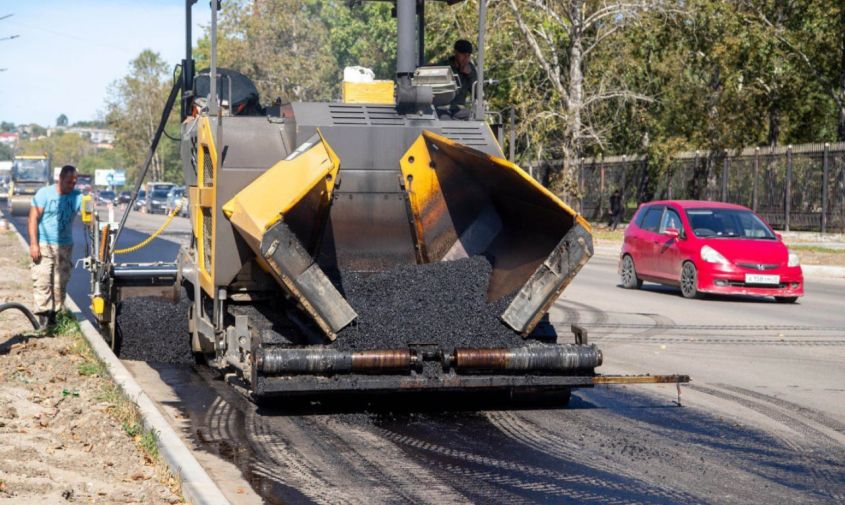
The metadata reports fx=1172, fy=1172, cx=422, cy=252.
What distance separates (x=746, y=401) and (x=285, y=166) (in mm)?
4096

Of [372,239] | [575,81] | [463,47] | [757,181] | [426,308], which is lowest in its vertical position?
[757,181]

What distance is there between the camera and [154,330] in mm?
11766

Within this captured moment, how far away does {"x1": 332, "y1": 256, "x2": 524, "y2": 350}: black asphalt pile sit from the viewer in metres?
8.38

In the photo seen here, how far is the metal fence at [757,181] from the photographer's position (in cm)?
3378

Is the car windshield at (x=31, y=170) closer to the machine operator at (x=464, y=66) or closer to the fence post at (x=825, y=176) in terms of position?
the fence post at (x=825, y=176)

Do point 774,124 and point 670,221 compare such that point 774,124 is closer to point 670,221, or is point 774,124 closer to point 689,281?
point 670,221

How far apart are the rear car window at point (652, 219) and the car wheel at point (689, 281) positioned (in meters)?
1.34

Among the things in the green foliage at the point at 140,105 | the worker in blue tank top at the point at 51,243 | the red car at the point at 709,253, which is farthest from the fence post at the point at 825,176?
the green foliage at the point at 140,105

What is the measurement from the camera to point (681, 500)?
618cm

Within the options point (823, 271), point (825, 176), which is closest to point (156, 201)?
point (825, 176)

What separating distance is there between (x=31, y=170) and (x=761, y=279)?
53.6 m

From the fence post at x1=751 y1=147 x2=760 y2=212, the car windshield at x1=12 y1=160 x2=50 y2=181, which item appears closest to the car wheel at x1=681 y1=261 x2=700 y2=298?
the fence post at x1=751 y1=147 x2=760 y2=212

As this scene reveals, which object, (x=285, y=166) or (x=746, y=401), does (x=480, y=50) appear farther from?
(x=746, y=401)

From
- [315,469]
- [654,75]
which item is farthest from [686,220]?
[654,75]
